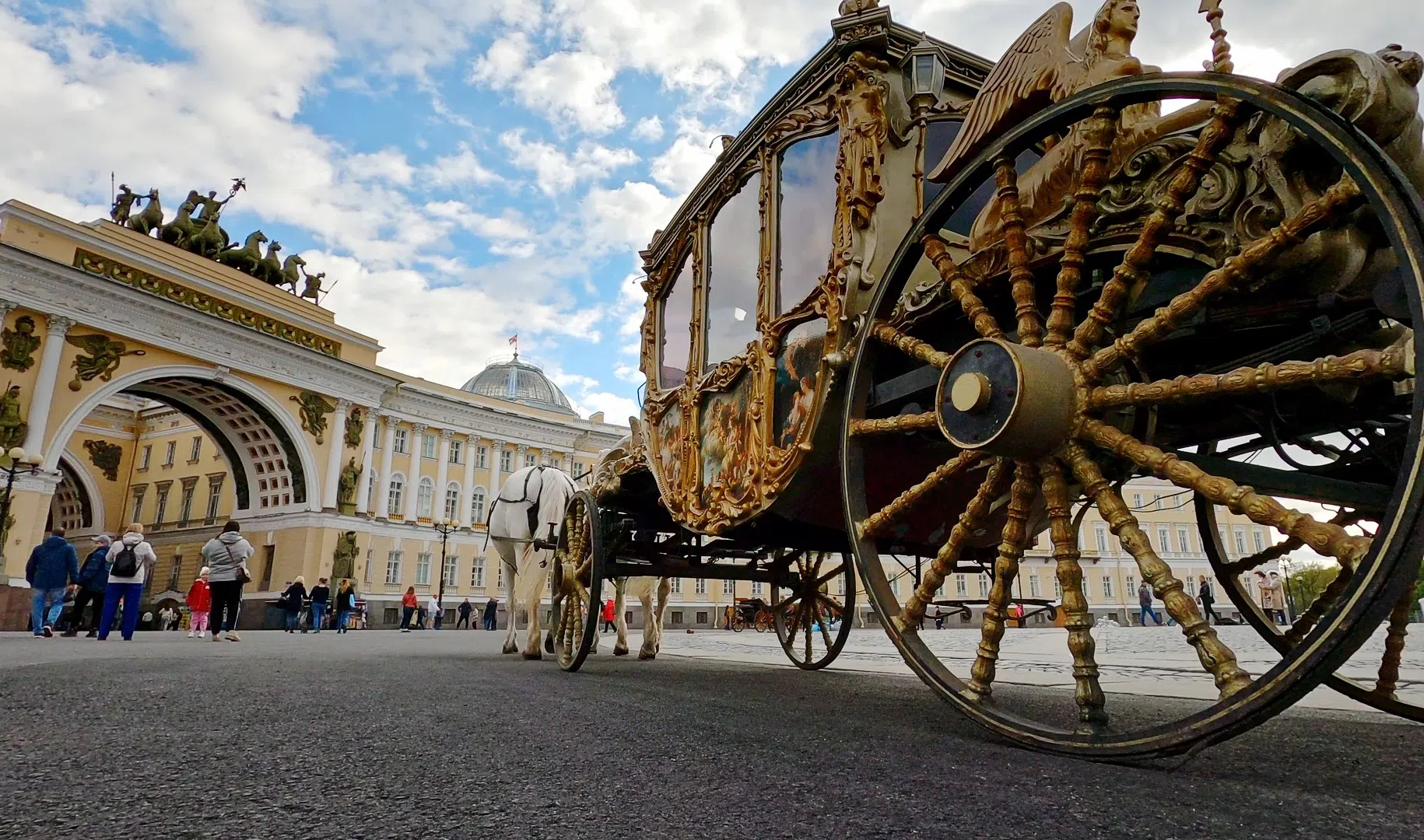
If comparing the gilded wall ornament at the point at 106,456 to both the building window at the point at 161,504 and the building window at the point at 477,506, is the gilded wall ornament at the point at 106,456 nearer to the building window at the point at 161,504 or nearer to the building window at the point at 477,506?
the building window at the point at 161,504

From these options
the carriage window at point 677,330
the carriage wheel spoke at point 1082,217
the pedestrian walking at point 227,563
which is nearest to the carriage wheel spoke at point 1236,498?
the carriage wheel spoke at point 1082,217

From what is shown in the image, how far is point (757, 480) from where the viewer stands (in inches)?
131

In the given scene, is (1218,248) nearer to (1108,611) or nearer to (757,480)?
(757,480)

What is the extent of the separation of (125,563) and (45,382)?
16.0 metres

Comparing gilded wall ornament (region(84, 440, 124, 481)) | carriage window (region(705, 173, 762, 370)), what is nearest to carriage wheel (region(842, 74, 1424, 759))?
carriage window (region(705, 173, 762, 370))

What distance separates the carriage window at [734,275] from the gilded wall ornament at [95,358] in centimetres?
2563

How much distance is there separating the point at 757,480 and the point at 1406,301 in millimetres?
2172

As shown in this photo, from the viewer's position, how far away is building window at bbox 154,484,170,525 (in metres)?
38.8

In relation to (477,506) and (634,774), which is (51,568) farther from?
(477,506)

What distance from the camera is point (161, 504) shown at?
39.0 m

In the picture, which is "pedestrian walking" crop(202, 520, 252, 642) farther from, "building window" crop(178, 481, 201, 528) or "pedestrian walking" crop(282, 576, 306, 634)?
"building window" crop(178, 481, 201, 528)

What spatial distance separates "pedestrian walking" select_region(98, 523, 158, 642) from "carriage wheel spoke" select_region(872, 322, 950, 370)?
1026 cm

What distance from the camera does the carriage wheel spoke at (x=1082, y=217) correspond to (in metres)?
1.97

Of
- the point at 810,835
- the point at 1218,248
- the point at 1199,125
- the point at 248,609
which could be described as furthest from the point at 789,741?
the point at 248,609
